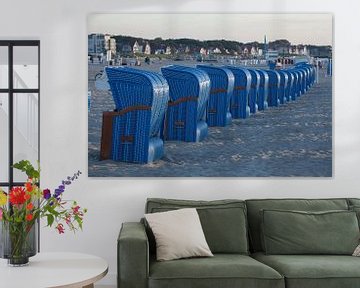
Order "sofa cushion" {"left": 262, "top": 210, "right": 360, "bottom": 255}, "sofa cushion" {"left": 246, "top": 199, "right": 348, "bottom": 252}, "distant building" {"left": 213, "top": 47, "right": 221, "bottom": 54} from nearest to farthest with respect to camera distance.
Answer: "sofa cushion" {"left": 262, "top": 210, "right": 360, "bottom": 255}
"sofa cushion" {"left": 246, "top": 199, "right": 348, "bottom": 252}
"distant building" {"left": 213, "top": 47, "right": 221, "bottom": 54}

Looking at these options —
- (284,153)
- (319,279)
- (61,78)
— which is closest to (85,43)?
(61,78)

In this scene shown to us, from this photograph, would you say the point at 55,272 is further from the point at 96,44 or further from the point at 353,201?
the point at 353,201

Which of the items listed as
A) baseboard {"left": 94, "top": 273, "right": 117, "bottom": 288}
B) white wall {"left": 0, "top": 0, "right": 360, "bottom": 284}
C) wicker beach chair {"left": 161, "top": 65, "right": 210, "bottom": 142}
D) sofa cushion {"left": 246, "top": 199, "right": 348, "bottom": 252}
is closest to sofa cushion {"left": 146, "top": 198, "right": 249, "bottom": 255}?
sofa cushion {"left": 246, "top": 199, "right": 348, "bottom": 252}

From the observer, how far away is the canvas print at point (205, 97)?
568cm

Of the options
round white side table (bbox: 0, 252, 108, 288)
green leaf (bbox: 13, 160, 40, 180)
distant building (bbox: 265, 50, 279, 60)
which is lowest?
round white side table (bbox: 0, 252, 108, 288)

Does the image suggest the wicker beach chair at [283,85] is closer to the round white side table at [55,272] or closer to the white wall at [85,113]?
the white wall at [85,113]

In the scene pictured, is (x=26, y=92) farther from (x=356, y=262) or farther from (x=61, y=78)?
(x=356, y=262)

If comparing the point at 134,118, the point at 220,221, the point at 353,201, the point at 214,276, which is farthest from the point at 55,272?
the point at 353,201

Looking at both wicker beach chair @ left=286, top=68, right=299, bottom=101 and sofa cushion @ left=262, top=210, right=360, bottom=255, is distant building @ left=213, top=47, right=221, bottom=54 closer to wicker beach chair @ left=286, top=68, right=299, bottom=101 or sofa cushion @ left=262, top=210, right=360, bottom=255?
wicker beach chair @ left=286, top=68, right=299, bottom=101

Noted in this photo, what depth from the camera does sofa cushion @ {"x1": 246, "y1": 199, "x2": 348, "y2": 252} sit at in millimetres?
5363

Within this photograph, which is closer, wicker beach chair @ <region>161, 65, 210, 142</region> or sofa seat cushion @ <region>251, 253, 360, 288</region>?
sofa seat cushion @ <region>251, 253, 360, 288</region>

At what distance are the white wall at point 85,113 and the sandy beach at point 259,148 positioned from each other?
71 mm

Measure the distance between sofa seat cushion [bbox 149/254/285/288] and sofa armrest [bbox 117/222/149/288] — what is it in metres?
0.07

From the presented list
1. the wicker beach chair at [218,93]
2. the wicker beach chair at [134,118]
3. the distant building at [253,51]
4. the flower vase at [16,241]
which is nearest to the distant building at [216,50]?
the wicker beach chair at [218,93]
